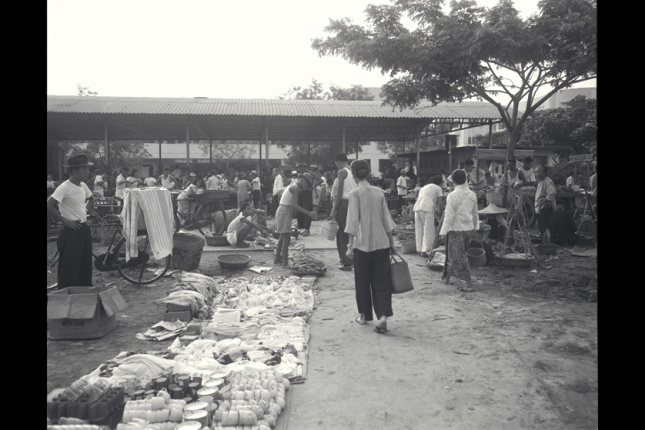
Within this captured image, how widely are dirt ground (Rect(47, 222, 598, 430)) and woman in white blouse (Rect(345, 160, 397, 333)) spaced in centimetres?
32

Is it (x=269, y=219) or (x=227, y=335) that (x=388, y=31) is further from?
(x=227, y=335)

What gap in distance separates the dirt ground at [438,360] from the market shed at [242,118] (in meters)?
11.8

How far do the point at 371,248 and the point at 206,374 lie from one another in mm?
2219

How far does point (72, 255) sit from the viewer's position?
5.89 m

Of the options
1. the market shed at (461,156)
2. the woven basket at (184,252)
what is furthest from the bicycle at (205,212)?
the market shed at (461,156)

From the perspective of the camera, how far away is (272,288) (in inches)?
280

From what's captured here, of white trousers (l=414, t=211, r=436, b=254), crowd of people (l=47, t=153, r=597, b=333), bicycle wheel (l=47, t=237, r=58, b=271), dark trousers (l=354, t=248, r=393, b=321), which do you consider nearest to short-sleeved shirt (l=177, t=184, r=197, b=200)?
crowd of people (l=47, t=153, r=597, b=333)

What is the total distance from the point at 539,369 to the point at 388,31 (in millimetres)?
9683

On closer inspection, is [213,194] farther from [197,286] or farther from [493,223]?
[493,223]

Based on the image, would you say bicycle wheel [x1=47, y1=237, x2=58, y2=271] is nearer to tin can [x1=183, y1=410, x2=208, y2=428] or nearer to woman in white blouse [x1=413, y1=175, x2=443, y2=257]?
tin can [x1=183, y1=410, x2=208, y2=428]

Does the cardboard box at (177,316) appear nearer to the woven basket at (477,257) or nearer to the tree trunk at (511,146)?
the woven basket at (477,257)

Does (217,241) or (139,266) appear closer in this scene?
(139,266)

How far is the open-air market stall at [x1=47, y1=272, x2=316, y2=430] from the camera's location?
326 centimetres

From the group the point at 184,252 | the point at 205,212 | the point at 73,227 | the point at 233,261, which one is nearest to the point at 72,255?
the point at 73,227
